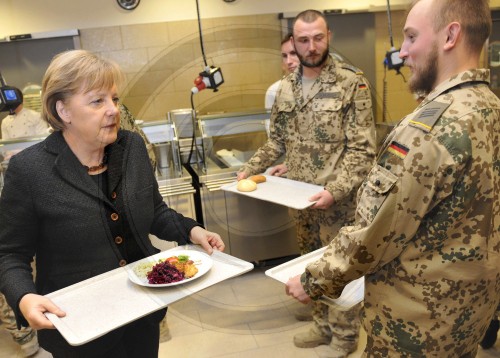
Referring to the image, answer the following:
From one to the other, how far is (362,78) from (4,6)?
9.41 feet

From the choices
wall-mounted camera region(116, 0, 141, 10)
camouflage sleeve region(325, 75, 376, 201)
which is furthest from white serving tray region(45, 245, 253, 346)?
wall-mounted camera region(116, 0, 141, 10)

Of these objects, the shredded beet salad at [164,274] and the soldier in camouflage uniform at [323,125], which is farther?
the soldier in camouflage uniform at [323,125]

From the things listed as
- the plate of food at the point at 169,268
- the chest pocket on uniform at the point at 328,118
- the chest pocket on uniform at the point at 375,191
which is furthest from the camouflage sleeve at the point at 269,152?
the chest pocket on uniform at the point at 375,191

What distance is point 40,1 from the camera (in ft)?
10.4

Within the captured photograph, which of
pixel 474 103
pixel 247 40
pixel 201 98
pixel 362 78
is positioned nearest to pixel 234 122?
pixel 201 98

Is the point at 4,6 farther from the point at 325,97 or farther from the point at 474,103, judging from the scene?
the point at 474,103

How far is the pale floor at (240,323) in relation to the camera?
1.15 metres

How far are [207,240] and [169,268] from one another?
0.15m

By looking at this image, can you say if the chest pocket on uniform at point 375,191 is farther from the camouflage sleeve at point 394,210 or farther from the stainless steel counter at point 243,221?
the stainless steel counter at point 243,221

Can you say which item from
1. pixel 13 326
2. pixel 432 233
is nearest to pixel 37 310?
pixel 432 233

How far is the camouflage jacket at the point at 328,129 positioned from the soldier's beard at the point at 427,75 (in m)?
0.64

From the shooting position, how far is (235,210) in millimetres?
1167

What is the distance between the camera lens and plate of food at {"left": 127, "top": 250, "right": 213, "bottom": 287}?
87 centimetres

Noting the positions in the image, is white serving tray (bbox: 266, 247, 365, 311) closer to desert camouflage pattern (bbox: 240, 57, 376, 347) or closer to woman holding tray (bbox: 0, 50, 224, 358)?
woman holding tray (bbox: 0, 50, 224, 358)
